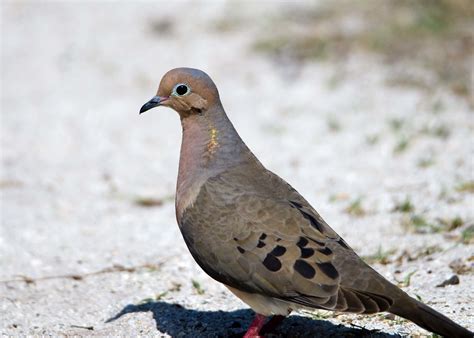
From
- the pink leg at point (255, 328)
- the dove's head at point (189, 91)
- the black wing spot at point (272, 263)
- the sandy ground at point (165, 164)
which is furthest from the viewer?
the sandy ground at point (165, 164)

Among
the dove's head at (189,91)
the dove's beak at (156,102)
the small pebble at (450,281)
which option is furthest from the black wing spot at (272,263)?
the small pebble at (450,281)

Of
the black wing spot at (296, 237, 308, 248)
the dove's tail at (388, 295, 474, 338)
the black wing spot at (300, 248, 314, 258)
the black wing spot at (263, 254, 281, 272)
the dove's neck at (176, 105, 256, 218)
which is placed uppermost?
the dove's neck at (176, 105, 256, 218)

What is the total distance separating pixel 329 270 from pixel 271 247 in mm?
316

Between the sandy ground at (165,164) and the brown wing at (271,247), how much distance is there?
1.73 feet

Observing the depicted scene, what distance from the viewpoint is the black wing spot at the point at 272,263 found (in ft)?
13.8

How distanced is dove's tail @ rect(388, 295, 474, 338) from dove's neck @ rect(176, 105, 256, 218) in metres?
1.30

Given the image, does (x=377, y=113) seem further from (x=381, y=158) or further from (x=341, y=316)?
(x=341, y=316)

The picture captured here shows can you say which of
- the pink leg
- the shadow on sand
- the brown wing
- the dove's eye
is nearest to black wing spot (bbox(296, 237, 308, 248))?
the brown wing

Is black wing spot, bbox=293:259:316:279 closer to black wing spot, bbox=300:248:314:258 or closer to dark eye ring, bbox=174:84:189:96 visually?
black wing spot, bbox=300:248:314:258

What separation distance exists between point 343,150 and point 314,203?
4.74 feet

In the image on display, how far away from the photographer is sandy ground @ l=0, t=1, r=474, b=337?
5254 mm

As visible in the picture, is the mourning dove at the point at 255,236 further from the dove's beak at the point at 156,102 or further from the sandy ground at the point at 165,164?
the sandy ground at the point at 165,164

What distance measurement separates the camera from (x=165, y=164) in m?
8.61

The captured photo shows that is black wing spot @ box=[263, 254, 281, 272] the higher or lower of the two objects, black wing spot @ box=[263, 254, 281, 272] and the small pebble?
the lower
